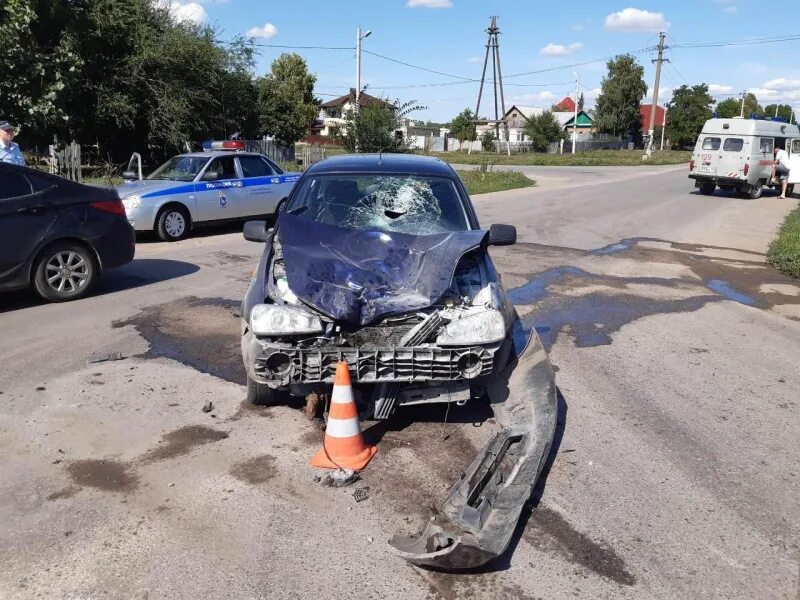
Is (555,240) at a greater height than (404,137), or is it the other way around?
(404,137)

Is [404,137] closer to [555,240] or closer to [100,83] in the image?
[100,83]

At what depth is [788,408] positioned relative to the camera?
17.4 feet

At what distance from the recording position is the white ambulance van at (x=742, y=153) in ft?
76.8

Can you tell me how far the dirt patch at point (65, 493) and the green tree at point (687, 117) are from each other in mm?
91636

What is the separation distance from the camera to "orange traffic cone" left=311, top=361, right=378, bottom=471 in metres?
4.10

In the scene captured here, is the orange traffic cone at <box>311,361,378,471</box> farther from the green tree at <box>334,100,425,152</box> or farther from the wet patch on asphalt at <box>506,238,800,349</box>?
the green tree at <box>334,100,425,152</box>

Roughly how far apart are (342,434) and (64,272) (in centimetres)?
525

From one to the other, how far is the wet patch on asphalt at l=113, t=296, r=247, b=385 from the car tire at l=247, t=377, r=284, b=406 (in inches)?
20.6

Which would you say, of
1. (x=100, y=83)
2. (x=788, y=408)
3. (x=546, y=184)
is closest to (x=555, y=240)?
(x=788, y=408)

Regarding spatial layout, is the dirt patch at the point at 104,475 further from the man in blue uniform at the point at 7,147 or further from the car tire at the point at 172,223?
the car tire at the point at 172,223

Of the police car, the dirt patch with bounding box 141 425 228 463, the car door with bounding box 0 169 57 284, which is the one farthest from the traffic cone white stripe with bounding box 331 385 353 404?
the police car

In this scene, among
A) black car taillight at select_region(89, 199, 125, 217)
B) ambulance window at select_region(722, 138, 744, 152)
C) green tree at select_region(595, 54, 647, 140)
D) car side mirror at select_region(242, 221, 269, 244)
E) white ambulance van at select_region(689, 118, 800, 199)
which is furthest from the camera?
green tree at select_region(595, 54, 647, 140)

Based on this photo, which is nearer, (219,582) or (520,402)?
(219,582)

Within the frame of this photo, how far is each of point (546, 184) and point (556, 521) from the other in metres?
28.0
